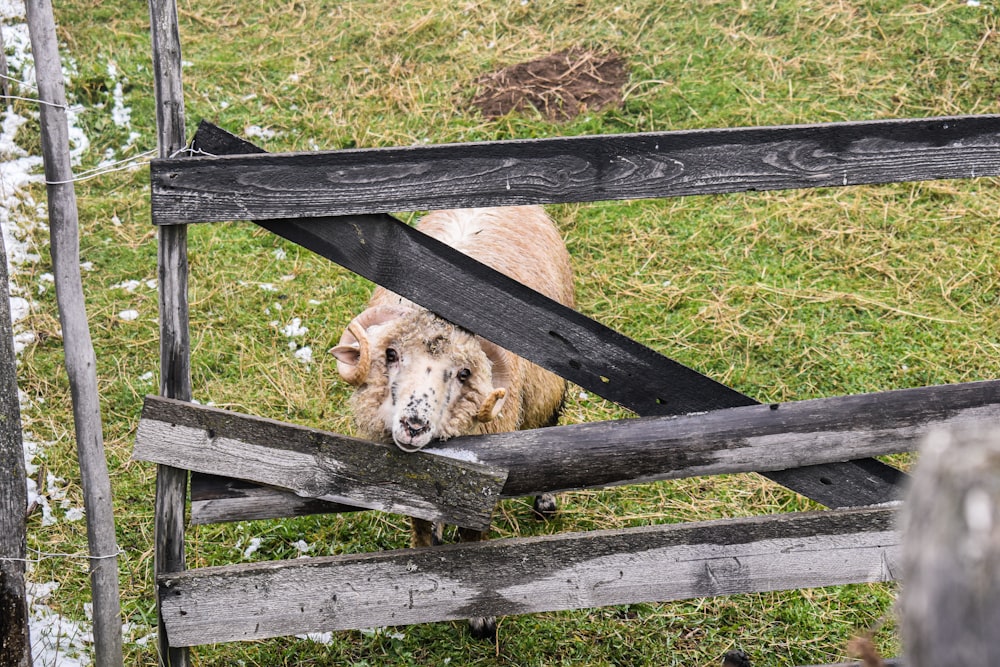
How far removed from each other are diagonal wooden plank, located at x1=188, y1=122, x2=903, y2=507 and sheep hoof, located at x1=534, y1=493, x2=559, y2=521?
6.82ft

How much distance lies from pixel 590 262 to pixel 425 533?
313 cm

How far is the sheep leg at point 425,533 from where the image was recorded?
4.39 meters

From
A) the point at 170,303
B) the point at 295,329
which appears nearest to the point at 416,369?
the point at 170,303

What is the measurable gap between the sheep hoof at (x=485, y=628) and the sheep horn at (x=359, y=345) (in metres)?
1.48

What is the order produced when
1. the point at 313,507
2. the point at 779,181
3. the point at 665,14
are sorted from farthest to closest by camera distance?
the point at 665,14 → the point at 313,507 → the point at 779,181

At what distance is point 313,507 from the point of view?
3.19 meters

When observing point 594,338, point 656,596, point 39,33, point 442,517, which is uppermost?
point 39,33

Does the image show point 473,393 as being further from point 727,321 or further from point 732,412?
point 727,321

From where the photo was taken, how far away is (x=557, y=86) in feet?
27.4

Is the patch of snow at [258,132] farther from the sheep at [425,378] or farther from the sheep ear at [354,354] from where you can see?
the sheep ear at [354,354]

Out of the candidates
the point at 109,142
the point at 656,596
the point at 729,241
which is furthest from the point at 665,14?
the point at 656,596

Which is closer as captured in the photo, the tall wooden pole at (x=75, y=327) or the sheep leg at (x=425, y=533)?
the tall wooden pole at (x=75, y=327)

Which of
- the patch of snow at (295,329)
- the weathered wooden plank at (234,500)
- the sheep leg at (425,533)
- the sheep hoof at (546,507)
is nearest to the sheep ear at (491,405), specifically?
the weathered wooden plank at (234,500)

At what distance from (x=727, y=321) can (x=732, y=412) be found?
3364mm
